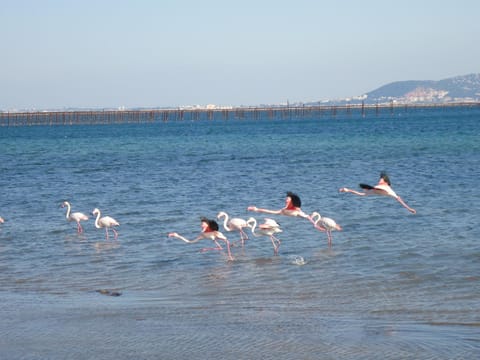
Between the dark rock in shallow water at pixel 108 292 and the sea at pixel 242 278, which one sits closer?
the sea at pixel 242 278

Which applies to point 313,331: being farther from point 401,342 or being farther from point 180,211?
point 180,211

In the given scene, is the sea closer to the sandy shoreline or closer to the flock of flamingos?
the sandy shoreline

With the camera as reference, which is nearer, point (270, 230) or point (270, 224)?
point (270, 224)

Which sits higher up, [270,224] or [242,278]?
[270,224]

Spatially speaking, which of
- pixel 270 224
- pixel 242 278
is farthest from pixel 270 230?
pixel 242 278

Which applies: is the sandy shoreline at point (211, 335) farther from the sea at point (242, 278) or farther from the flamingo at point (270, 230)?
the flamingo at point (270, 230)

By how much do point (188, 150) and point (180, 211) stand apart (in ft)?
120

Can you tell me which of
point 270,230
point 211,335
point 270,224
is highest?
point 270,224

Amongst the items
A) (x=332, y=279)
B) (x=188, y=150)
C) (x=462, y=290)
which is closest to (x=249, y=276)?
(x=332, y=279)

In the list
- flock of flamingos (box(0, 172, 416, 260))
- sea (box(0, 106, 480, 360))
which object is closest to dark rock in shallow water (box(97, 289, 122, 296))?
sea (box(0, 106, 480, 360))

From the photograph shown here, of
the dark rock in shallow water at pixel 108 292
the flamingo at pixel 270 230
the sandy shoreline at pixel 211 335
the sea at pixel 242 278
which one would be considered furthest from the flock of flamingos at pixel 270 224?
the sandy shoreline at pixel 211 335

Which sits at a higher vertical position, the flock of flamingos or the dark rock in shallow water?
the flock of flamingos

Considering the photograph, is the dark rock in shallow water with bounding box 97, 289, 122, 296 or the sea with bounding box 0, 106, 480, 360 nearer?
the sea with bounding box 0, 106, 480, 360

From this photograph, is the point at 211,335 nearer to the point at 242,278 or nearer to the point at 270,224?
the point at 242,278
